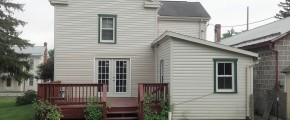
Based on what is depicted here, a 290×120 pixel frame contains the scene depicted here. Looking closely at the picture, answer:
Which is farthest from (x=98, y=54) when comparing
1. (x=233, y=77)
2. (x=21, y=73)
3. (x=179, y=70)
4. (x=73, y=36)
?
(x=21, y=73)

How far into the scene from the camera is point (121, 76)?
18094 mm

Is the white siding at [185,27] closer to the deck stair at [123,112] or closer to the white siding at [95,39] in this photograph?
the white siding at [95,39]

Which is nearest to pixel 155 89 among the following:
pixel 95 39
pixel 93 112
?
pixel 93 112

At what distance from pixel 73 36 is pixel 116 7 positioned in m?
2.57

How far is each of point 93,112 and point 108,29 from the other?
6080mm

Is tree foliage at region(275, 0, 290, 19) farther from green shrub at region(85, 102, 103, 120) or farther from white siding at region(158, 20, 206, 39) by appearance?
green shrub at region(85, 102, 103, 120)

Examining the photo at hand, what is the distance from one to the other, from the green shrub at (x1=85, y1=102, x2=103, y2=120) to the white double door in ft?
15.0

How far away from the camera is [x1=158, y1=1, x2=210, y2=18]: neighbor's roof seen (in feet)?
73.1

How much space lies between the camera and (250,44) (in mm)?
16656

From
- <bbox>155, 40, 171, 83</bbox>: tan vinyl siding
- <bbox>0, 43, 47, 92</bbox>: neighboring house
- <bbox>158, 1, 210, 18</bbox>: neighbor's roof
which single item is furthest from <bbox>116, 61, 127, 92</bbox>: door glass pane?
<bbox>0, 43, 47, 92</bbox>: neighboring house

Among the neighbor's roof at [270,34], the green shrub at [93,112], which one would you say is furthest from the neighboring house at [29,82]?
the green shrub at [93,112]

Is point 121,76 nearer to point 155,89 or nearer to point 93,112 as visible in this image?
point 155,89

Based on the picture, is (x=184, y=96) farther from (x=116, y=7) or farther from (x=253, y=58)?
(x=116, y=7)

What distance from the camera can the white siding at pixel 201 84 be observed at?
14.2 metres
